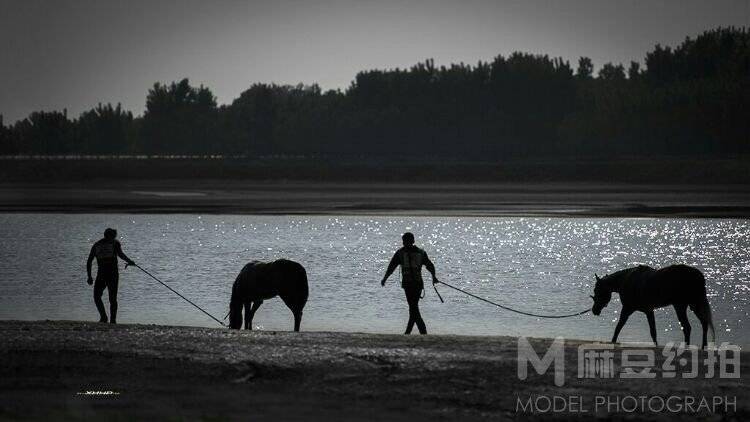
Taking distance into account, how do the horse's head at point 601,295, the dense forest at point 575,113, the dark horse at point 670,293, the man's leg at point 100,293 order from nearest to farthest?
1. the dark horse at point 670,293
2. the horse's head at point 601,295
3. the man's leg at point 100,293
4. the dense forest at point 575,113

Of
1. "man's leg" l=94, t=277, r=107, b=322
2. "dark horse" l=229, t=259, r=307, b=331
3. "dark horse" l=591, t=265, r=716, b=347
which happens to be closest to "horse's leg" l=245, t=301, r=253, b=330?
"dark horse" l=229, t=259, r=307, b=331

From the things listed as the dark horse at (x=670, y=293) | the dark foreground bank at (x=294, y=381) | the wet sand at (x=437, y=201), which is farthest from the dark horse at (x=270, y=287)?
the wet sand at (x=437, y=201)

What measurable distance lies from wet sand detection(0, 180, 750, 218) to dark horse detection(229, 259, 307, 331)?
50037 mm

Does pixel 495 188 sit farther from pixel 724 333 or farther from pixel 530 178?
pixel 724 333

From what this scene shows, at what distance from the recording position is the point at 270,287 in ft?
75.0

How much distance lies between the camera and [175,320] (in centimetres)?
2611

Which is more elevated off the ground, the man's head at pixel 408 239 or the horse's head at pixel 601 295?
the man's head at pixel 408 239

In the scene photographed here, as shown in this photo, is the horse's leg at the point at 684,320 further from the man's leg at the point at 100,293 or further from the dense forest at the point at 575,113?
the dense forest at the point at 575,113

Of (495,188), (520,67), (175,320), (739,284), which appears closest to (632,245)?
(739,284)

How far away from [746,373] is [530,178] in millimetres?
121721

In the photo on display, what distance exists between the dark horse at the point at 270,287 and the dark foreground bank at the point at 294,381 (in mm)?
3202

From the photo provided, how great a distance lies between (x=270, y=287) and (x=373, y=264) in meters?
21.2

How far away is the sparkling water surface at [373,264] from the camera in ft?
87.4

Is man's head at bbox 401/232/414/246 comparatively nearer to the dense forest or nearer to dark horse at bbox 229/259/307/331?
dark horse at bbox 229/259/307/331
